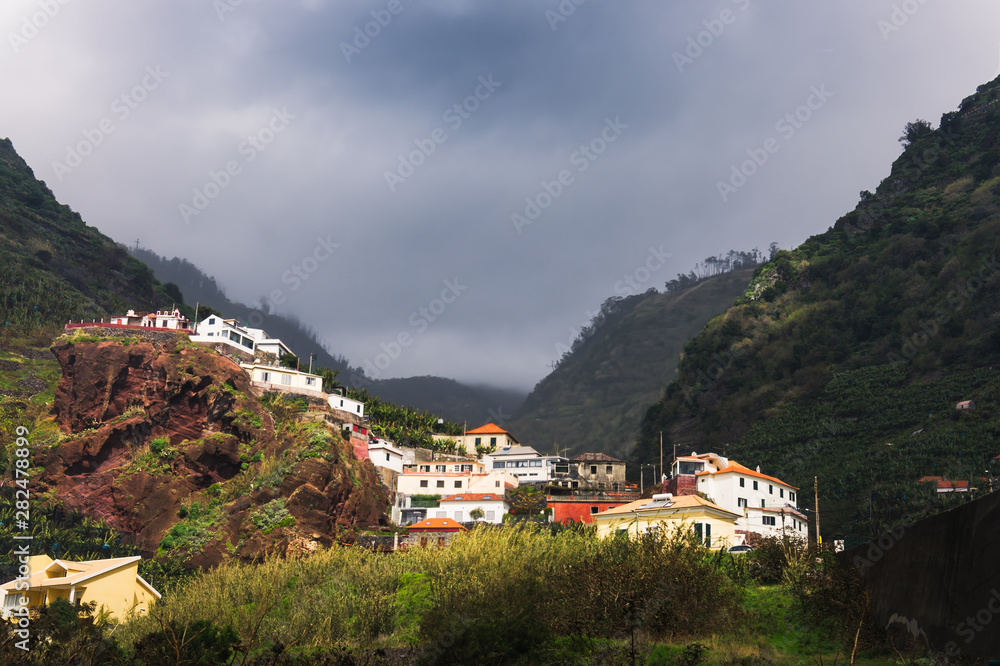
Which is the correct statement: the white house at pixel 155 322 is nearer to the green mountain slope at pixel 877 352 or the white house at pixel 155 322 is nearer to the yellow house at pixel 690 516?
the yellow house at pixel 690 516

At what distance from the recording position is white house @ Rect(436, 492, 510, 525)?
65.9 m

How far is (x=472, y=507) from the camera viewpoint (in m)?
66.6

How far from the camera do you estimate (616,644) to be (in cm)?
2045

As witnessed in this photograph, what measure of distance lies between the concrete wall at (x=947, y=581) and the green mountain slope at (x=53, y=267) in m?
104

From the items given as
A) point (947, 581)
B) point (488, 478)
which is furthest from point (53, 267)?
point (947, 581)

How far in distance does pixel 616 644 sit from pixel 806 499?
60.9m

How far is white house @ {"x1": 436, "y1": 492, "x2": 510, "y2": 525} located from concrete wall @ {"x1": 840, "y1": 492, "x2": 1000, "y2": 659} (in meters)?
47.2

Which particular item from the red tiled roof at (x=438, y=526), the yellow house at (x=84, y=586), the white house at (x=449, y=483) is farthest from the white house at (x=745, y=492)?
the yellow house at (x=84, y=586)

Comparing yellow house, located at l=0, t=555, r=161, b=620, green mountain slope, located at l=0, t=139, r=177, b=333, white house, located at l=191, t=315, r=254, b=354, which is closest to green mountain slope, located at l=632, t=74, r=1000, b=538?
yellow house, located at l=0, t=555, r=161, b=620

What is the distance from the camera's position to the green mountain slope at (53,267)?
105m

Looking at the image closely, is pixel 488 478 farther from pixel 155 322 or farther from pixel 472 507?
pixel 155 322

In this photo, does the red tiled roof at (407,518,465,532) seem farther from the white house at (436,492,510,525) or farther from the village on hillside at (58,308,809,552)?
the white house at (436,492,510,525)

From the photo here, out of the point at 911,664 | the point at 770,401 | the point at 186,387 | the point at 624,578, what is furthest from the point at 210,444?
Result: the point at 770,401

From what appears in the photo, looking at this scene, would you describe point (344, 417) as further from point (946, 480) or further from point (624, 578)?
point (624, 578)
